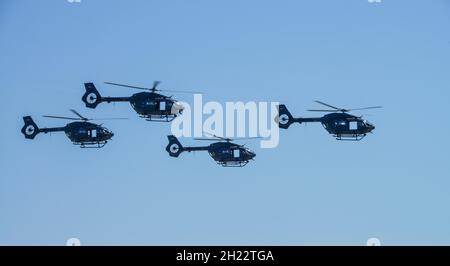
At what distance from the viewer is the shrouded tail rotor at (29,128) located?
22.3 metres

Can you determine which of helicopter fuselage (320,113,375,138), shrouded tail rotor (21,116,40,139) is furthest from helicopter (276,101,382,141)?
shrouded tail rotor (21,116,40,139)

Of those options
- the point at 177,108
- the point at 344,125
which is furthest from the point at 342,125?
the point at 177,108

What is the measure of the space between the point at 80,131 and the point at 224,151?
10.2 ft

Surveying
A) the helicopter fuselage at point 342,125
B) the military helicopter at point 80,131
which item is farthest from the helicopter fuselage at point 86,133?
the helicopter fuselage at point 342,125

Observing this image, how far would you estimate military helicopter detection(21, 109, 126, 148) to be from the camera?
22766 mm

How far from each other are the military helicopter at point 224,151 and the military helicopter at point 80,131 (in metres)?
1.28

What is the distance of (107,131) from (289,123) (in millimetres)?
3778

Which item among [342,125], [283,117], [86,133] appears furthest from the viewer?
[342,125]

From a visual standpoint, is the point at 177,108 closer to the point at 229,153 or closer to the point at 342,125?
the point at 229,153

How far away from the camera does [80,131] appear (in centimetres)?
2533

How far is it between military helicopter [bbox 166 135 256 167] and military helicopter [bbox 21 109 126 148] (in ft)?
4.20

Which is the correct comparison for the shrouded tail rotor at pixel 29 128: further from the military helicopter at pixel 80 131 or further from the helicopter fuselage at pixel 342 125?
the helicopter fuselage at pixel 342 125
